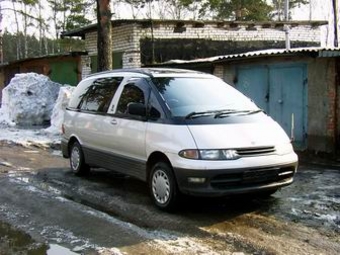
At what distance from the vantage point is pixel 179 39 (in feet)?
62.7

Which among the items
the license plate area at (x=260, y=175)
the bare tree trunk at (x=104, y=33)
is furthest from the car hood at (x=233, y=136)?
the bare tree trunk at (x=104, y=33)

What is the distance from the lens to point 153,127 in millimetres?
6547

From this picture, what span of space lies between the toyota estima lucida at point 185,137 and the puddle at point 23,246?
1686 millimetres

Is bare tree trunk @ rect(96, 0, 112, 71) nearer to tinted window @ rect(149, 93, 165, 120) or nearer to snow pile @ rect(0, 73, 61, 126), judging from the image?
snow pile @ rect(0, 73, 61, 126)

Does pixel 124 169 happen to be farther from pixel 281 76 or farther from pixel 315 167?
pixel 281 76

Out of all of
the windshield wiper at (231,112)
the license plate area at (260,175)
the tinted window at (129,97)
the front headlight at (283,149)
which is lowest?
the license plate area at (260,175)

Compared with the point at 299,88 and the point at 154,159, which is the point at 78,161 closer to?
the point at 154,159

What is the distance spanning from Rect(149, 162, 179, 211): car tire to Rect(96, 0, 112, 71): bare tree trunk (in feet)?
27.3

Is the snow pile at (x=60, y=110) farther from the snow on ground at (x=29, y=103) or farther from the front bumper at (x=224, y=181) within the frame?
the front bumper at (x=224, y=181)

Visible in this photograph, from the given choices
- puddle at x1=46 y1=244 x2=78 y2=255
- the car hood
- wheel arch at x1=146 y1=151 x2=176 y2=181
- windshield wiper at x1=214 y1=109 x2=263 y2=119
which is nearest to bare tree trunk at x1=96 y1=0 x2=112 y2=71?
wheel arch at x1=146 y1=151 x2=176 y2=181

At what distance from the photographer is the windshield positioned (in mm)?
6543

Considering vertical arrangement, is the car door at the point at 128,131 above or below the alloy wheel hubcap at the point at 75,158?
above

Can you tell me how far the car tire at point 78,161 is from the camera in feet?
28.8

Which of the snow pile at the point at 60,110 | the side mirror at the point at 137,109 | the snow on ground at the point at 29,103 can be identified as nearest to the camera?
the side mirror at the point at 137,109
